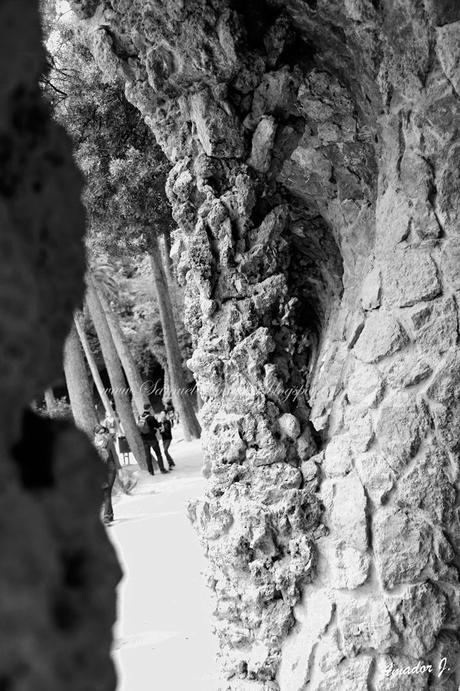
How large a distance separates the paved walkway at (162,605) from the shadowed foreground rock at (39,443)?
3.44m

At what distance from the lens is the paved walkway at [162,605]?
5418mm

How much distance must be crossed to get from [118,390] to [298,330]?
9912mm

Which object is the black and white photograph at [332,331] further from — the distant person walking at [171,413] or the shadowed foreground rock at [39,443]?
the distant person walking at [171,413]

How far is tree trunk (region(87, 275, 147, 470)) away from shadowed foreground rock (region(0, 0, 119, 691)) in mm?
13359

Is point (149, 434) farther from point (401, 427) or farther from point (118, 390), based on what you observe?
point (401, 427)

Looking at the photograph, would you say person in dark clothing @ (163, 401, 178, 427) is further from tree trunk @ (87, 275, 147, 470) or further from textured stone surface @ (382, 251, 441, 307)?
textured stone surface @ (382, 251, 441, 307)

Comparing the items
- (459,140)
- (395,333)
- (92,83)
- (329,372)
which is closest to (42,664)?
(395,333)

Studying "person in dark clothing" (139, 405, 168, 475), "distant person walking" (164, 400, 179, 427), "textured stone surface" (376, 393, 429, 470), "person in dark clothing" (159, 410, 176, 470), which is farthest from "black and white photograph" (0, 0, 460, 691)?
"distant person walking" (164, 400, 179, 427)

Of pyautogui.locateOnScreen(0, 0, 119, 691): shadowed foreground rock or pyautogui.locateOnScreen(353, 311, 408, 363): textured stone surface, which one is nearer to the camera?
pyautogui.locateOnScreen(0, 0, 119, 691): shadowed foreground rock

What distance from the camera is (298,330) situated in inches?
187

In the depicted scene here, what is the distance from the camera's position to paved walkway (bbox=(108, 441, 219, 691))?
17.8 feet

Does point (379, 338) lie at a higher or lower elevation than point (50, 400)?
higher

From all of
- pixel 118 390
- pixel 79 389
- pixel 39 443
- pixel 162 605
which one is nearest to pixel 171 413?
pixel 118 390

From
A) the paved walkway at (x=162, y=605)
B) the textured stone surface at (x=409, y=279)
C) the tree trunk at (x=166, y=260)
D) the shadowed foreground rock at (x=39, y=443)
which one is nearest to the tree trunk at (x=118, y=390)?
the tree trunk at (x=166, y=260)
